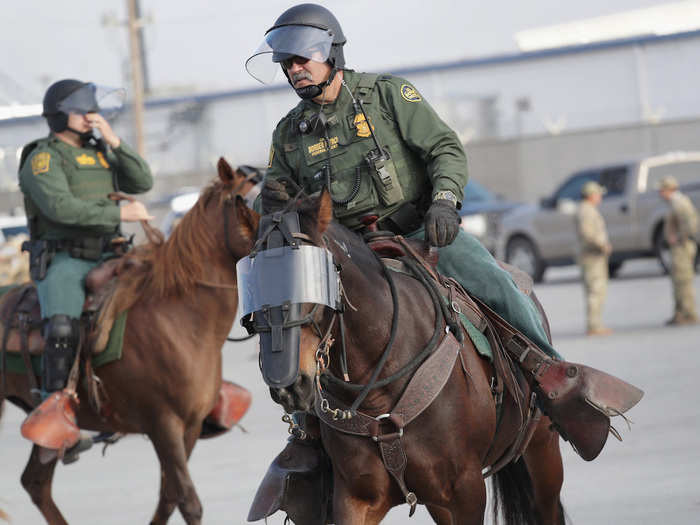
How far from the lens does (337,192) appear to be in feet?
15.2

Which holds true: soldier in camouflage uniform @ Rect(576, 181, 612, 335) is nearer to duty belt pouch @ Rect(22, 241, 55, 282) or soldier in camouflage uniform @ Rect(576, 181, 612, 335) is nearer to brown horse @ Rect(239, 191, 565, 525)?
duty belt pouch @ Rect(22, 241, 55, 282)

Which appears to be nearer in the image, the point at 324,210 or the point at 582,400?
the point at 324,210

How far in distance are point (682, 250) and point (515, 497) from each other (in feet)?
35.3

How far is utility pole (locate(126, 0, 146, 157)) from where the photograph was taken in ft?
114

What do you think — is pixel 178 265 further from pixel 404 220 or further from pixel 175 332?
pixel 404 220

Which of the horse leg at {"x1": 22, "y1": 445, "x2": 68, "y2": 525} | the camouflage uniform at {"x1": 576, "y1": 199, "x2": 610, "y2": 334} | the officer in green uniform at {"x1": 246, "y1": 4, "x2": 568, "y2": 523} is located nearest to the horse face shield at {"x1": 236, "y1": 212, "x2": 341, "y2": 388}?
the officer in green uniform at {"x1": 246, "y1": 4, "x2": 568, "y2": 523}

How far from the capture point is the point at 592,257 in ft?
51.8

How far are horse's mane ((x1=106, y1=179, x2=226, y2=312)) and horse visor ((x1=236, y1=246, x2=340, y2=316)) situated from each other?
322cm

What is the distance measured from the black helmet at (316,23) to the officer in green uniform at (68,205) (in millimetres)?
2782

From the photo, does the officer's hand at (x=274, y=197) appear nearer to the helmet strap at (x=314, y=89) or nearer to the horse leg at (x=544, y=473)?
the helmet strap at (x=314, y=89)

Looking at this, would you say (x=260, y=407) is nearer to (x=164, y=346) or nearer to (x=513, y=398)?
(x=164, y=346)

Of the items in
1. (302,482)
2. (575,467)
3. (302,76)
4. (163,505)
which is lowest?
(575,467)

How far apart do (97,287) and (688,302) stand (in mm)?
10553

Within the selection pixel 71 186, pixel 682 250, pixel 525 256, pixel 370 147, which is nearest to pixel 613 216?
pixel 525 256
